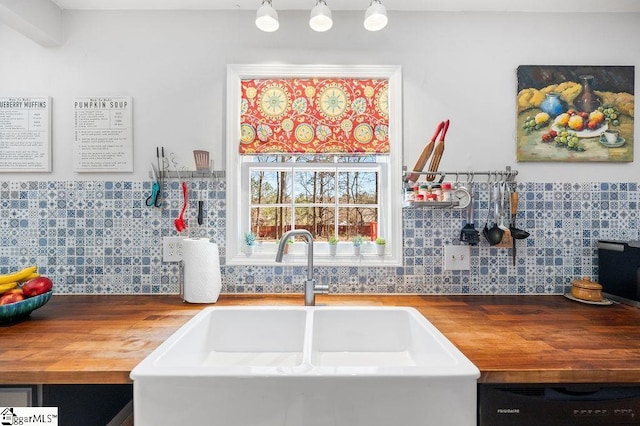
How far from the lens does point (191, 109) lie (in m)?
1.83

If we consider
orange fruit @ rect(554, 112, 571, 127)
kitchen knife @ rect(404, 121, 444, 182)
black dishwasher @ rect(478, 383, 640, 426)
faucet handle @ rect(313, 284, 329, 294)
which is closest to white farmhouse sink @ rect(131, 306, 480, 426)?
black dishwasher @ rect(478, 383, 640, 426)

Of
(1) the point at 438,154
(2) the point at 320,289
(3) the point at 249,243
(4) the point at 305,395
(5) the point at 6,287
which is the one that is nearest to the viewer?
(4) the point at 305,395

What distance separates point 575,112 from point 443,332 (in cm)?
137

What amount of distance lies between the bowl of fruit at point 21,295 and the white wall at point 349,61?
587 mm

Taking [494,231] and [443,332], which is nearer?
[443,332]

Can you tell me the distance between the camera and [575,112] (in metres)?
1.80

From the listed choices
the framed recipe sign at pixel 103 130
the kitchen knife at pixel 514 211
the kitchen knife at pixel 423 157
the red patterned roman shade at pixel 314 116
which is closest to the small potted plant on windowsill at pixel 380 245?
the kitchen knife at pixel 423 157

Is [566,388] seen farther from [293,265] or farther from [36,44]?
[36,44]

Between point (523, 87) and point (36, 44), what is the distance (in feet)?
8.24

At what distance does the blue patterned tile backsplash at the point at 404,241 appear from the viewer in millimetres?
1814

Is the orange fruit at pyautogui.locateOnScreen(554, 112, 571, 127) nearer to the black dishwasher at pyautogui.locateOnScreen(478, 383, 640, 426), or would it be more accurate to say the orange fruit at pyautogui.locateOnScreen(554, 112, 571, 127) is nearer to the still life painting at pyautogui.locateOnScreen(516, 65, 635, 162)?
the still life painting at pyautogui.locateOnScreen(516, 65, 635, 162)

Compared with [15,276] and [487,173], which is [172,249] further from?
[487,173]

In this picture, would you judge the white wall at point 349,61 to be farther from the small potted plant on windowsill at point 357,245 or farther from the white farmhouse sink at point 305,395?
the white farmhouse sink at point 305,395

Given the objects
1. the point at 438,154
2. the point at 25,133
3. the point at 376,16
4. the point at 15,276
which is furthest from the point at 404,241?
the point at 25,133
